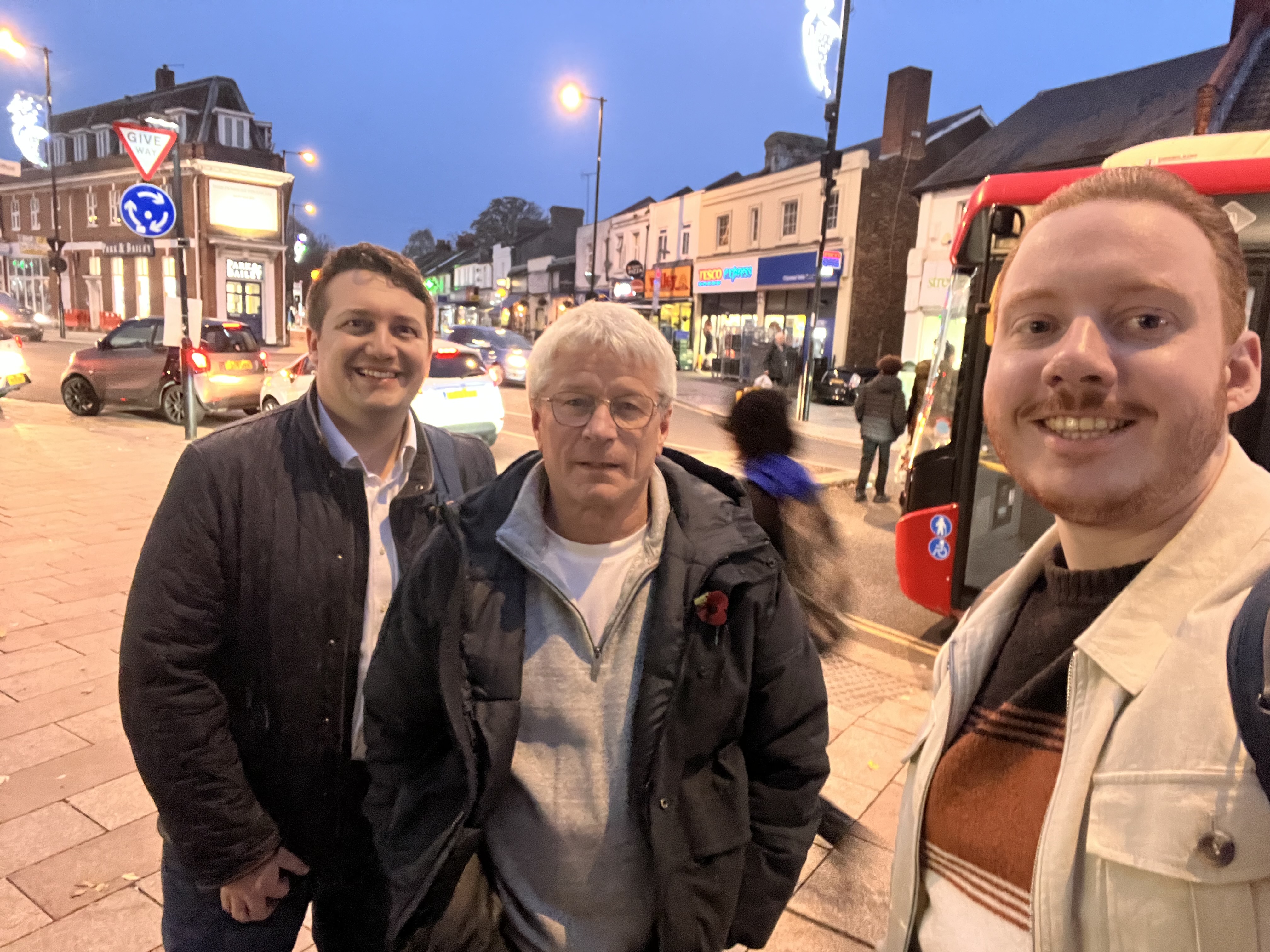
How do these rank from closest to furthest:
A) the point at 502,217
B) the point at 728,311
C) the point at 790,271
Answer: the point at 790,271
the point at 728,311
the point at 502,217

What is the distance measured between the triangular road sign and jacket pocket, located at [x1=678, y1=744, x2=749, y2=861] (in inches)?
422

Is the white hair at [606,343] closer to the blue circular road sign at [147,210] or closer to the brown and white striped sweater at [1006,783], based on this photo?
the brown and white striped sweater at [1006,783]

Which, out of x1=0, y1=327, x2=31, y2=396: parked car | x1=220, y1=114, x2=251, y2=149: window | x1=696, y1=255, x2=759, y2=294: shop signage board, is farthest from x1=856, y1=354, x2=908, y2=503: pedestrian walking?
x1=220, y1=114, x2=251, y2=149: window

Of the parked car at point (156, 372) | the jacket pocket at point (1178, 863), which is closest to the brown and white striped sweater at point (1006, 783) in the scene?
the jacket pocket at point (1178, 863)

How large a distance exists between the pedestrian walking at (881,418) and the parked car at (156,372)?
9838mm

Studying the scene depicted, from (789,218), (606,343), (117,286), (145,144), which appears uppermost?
(789,218)

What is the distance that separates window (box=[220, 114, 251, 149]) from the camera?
135 feet

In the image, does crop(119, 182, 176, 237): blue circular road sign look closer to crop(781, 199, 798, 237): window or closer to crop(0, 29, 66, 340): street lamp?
crop(0, 29, 66, 340): street lamp

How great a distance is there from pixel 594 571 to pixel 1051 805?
3.24 ft

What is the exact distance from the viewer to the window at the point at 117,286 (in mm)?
41969

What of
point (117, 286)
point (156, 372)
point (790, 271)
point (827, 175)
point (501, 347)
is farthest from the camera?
point (117, 286)

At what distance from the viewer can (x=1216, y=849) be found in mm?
855

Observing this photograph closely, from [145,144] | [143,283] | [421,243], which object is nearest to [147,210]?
[145,144]

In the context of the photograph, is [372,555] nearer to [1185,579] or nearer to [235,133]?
[1185,579]
